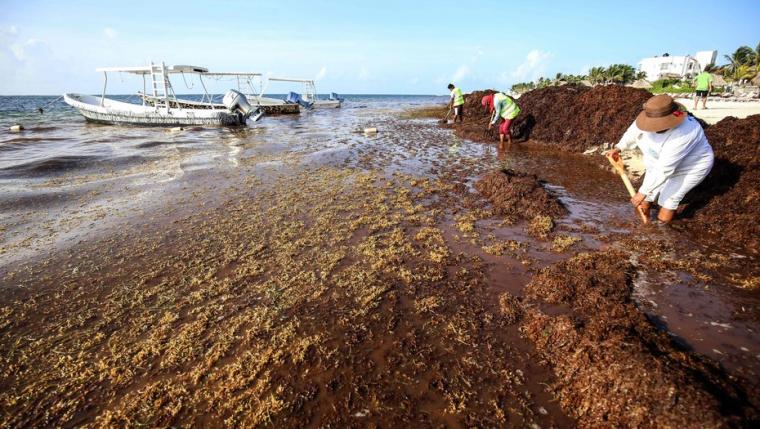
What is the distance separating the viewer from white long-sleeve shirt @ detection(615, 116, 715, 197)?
448 cm

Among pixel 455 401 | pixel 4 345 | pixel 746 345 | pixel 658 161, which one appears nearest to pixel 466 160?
pixel 658 161

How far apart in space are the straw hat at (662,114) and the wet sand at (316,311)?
153 centimetres

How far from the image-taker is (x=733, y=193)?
16.9ft

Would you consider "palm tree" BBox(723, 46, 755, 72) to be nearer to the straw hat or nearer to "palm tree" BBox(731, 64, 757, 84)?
"palm tree" BBox(731, 64, 757, 84)

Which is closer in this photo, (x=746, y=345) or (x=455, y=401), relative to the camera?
(x=455, y=401)

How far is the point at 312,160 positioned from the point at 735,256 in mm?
9665

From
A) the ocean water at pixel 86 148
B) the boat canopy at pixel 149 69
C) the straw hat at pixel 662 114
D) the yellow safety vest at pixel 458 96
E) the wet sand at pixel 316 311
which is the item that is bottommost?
the wet sand at pixel 316 311

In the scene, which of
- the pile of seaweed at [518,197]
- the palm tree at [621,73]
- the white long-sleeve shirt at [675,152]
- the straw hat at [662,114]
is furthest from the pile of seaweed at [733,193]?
the palm tree at [621,73]

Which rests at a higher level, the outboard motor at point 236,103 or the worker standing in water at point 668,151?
the outboard motor at point 236,103

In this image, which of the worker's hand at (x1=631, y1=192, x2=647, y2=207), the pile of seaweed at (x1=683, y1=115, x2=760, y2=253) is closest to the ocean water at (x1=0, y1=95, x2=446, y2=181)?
the worker's hand at (x1=631, y1=192, x2=647, y2=207)

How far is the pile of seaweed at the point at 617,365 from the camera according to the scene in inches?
77.2

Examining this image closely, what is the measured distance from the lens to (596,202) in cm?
640

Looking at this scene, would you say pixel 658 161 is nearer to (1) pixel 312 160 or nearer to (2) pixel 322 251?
(2) pixel 322 251

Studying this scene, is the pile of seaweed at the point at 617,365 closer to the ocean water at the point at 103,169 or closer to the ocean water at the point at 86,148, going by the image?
the ocean water at the point at 103,169
